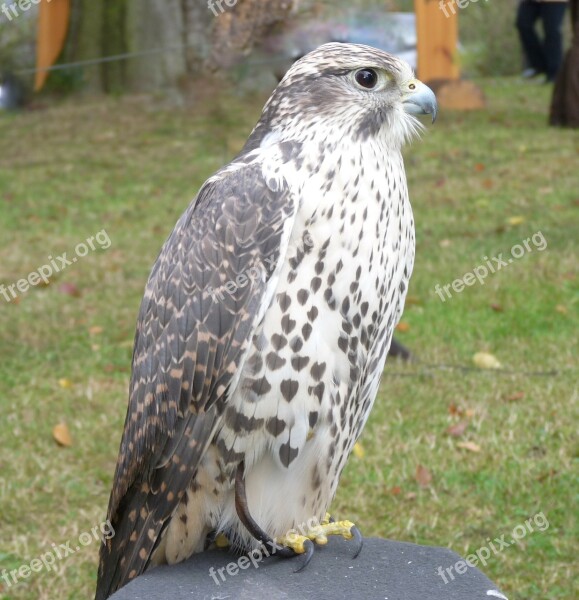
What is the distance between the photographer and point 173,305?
268 centimetres

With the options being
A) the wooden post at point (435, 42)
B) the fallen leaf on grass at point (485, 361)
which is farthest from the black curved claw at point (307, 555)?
the wooden post at point (435, 42)

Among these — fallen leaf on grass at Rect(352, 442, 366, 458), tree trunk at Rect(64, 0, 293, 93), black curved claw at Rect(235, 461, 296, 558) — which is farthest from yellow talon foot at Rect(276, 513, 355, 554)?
tree trunk at Rect(64, 0, 293, 93)

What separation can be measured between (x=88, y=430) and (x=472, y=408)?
1.89 metres

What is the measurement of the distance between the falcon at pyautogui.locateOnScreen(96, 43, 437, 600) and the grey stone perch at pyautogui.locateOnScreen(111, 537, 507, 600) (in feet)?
0.27

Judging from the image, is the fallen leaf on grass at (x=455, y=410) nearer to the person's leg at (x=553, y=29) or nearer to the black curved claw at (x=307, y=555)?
the black curved claw at (x=307, y=555)

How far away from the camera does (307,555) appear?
2.83 m

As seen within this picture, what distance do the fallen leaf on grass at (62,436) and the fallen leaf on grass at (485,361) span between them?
2211 mm

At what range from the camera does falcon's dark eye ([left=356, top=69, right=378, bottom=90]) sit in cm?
271

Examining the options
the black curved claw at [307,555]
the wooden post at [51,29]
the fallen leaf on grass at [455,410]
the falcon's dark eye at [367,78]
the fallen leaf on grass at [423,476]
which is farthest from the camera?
the wooden post at [51,29]

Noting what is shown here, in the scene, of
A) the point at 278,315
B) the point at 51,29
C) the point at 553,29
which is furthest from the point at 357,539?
the point at 553,29

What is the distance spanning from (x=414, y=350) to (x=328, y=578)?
3251 millimetres

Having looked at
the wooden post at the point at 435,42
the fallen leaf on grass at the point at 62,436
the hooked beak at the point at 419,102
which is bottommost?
the fallen leaf on grass at the point at 62,436

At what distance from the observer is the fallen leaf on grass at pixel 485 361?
5609mm

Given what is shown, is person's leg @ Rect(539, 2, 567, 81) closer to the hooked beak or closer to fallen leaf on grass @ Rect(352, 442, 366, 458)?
fallen leaf on grass @ Rect(352, 442, 366, 458)
